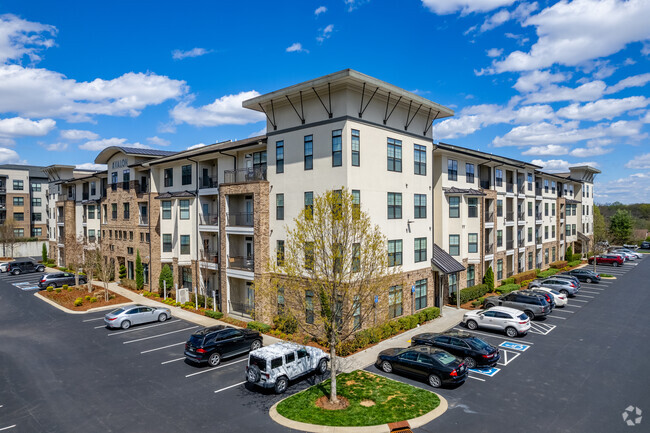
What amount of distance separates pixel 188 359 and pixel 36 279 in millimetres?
37533

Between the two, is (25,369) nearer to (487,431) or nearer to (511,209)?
(487,431)

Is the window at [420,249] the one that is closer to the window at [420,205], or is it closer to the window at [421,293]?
the window at [421,293]

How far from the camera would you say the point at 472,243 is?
32438 millimetres

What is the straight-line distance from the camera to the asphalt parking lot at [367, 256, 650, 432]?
1322 centimetres

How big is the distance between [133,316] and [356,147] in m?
18.4

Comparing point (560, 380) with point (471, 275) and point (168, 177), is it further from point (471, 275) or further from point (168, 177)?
point (168, 177)

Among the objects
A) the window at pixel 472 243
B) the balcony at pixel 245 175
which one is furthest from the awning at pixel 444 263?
the balcony at pixel 245 175

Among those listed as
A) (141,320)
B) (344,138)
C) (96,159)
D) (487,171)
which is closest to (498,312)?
(344,138)

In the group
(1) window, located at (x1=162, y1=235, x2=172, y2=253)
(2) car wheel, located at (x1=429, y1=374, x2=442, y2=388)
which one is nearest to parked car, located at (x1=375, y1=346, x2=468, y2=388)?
(2) car wheel, located at (x1=429, y1=374, x2=442, y2=388)

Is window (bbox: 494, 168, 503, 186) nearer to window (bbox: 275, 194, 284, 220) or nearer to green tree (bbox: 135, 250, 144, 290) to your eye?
window (bbox: 275, 194, 284, 220)

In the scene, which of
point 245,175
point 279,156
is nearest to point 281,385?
point 279,156

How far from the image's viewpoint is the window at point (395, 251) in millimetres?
23923

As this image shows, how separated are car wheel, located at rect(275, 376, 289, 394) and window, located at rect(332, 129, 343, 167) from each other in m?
11.4

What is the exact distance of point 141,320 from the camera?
85.1 feet
